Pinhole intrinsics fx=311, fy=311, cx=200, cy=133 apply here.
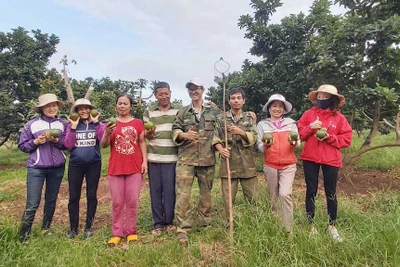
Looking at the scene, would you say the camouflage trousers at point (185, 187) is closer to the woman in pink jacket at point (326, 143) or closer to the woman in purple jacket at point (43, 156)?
the woman in pink jacket at point (326, 143)

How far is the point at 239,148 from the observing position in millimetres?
4016

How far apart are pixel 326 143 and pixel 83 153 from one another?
3.02 metres

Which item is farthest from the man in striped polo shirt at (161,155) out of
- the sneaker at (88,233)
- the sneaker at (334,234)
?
the sneaker at (334,234)

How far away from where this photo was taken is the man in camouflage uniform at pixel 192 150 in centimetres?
397

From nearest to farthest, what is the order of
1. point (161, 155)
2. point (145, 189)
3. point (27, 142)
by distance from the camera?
point (27, 142), point (161, 155), point (145, 189)

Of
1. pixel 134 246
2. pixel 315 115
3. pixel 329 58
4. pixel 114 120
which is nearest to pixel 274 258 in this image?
pixel 134 246

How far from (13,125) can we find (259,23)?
9591 mm

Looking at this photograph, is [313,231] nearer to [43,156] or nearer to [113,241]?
[113,241]

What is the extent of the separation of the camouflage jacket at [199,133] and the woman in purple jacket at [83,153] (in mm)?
1013

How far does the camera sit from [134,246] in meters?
3.65

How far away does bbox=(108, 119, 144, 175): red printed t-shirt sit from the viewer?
12.8 feet

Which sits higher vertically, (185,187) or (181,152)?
(181,152)

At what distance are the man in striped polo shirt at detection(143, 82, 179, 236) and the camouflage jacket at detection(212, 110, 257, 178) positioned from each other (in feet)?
2.11

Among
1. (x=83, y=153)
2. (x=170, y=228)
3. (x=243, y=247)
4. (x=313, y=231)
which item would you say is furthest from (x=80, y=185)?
(x=313, y=231)
